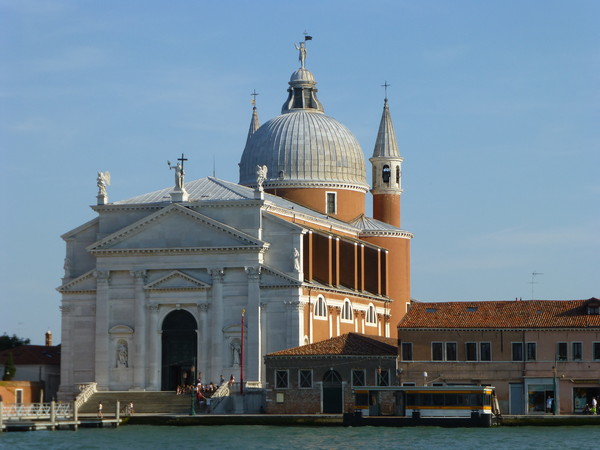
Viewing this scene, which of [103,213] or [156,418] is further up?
[103,213]

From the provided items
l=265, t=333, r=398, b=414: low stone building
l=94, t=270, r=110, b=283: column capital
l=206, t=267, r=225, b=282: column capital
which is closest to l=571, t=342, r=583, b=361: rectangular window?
l=265, t=333, r=398, b=414: low stone building

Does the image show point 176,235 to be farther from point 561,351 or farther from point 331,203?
point 561,351

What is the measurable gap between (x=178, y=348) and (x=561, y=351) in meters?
18.2

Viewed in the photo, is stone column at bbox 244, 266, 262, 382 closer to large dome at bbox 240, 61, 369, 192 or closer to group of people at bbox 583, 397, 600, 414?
large dome at bbox 240, 61, 369, 192

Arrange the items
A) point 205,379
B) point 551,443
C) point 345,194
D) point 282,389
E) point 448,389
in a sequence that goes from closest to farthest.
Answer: point 551,443 → point 448,389 → point 282,389 → point 205,379 → point 345,194

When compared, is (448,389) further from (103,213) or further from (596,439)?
(103,213)

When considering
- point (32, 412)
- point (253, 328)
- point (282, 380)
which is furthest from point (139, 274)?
point (282, 380)

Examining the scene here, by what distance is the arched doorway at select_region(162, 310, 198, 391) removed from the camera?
251ft

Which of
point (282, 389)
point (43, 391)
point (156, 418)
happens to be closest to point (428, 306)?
point (282, 389)

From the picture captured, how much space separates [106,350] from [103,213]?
20.6ft

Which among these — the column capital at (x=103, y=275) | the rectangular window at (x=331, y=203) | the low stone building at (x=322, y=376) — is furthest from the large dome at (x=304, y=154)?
the low stone building at (x=322, y=376)

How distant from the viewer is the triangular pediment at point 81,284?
256 feet

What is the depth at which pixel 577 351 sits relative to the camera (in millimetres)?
66875

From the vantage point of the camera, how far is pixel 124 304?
7712 cm
